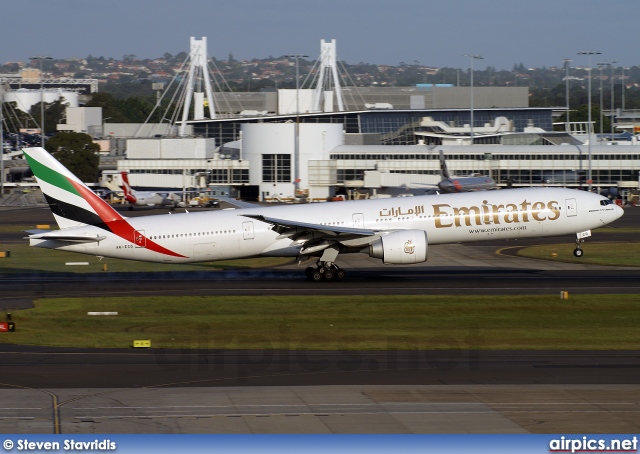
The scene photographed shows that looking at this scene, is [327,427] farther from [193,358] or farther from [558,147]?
[558,147]

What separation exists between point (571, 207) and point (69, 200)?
81.4 ft

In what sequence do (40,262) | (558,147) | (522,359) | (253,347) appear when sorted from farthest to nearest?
1. (558,147)
2. (40,262)
3. (253,347)
4. (522,359)

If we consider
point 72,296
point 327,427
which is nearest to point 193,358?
point 327,427

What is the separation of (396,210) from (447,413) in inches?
1006

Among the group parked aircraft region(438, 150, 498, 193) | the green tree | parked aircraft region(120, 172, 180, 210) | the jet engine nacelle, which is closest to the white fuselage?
the jet engine nacelle

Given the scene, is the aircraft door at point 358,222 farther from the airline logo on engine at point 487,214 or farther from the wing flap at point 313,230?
the airline logo on engine at point 487,214

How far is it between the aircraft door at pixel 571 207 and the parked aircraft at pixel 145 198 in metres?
74.1

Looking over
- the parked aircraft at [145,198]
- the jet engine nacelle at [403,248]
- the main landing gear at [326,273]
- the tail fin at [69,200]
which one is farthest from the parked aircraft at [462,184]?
the tail fin at [69,200]

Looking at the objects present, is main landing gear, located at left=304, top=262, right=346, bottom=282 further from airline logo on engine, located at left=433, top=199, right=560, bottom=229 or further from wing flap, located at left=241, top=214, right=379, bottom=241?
airline logo on engine, located at left=433, top=199, right=560, bottom=229

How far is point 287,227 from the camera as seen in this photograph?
4391 cm

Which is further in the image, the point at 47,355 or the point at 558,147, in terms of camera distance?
the point at 558,147

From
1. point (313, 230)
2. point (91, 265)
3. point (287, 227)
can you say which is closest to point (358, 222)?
point (313, 230)

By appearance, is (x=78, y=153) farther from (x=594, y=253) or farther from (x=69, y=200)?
(x=69, y=200)

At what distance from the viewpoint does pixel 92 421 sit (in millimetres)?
19828
